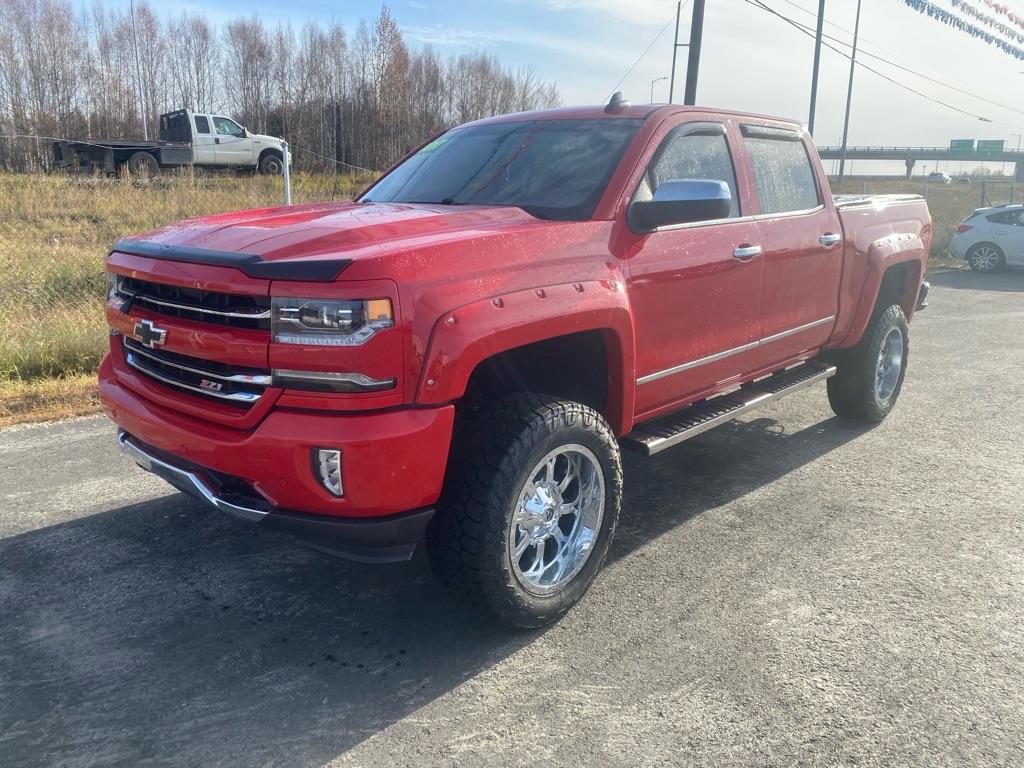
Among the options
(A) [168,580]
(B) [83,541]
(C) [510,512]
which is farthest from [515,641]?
(B) [83,541]

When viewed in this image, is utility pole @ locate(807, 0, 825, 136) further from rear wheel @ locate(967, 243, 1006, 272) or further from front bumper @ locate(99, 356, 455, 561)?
front bumper @ locate(99, 356, 455, 561)

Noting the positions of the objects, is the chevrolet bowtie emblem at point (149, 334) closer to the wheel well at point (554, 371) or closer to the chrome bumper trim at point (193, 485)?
the chrome bumper trim at point (193, 485)

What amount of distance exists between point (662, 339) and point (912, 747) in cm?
182

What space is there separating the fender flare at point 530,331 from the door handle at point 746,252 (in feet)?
3.24

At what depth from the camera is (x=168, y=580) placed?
11.3ft

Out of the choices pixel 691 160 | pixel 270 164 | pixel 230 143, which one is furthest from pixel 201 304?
pixel 270 164

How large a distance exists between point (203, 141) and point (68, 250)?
11913 mm

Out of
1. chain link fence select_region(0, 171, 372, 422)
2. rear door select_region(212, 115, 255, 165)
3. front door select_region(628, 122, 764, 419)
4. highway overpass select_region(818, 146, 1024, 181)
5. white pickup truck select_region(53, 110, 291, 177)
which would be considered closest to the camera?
front door select_region(628, 122, 764, 419)

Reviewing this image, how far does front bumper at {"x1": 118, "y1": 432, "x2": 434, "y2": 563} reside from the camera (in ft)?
8.54

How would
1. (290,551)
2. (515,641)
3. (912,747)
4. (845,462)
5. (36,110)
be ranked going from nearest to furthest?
(912,747) < (515,641) < (290,551) < (845,462) < (36,110)

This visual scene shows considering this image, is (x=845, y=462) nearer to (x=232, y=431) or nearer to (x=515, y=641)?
(x=515, y=641)

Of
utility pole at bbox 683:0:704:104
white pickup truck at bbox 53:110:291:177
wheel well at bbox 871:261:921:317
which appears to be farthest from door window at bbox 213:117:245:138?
wheel well at bbox 871:261:921:317

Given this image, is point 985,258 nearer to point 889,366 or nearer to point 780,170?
point 889,366

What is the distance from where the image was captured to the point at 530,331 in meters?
2.88
